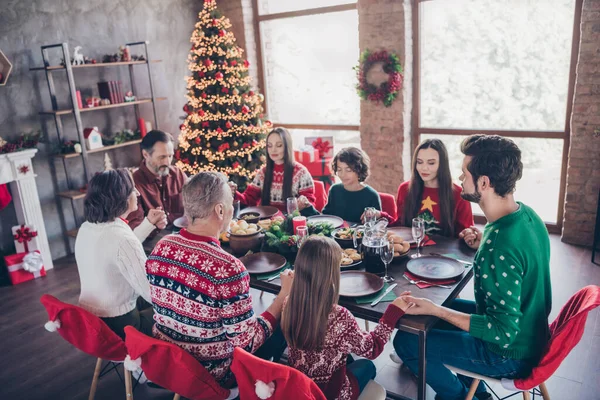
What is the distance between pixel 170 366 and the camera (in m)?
1.77

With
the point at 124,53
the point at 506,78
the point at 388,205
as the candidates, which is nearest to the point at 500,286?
the point at 388,205

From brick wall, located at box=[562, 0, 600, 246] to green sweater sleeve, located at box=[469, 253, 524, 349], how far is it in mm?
3225

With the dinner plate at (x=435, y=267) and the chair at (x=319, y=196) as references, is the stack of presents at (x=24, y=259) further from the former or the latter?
the dinner plate at (x=435, y=267)

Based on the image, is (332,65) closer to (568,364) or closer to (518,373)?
(568,364)

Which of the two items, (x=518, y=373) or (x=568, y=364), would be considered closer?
(x=518, y=373)

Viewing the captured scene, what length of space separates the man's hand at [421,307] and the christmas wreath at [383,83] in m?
3.73

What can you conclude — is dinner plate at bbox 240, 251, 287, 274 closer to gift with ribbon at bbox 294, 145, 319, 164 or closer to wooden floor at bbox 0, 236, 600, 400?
wooden floor at bbox 0, 236, 600, 400

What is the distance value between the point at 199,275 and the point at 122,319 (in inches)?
32.1

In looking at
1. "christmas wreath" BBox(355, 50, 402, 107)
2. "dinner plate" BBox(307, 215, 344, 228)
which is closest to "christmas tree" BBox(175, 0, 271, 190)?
"christmas wreath" BBox(355, 50, 402, 107)

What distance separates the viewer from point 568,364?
9.34 feet

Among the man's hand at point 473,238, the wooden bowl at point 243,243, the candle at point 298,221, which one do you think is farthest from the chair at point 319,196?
the man's hand at point 473,238

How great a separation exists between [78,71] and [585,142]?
508 centimetres

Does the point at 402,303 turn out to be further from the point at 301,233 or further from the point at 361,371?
the point at 301,233

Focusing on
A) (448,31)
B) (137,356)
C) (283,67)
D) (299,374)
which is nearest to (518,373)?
(299,374)
